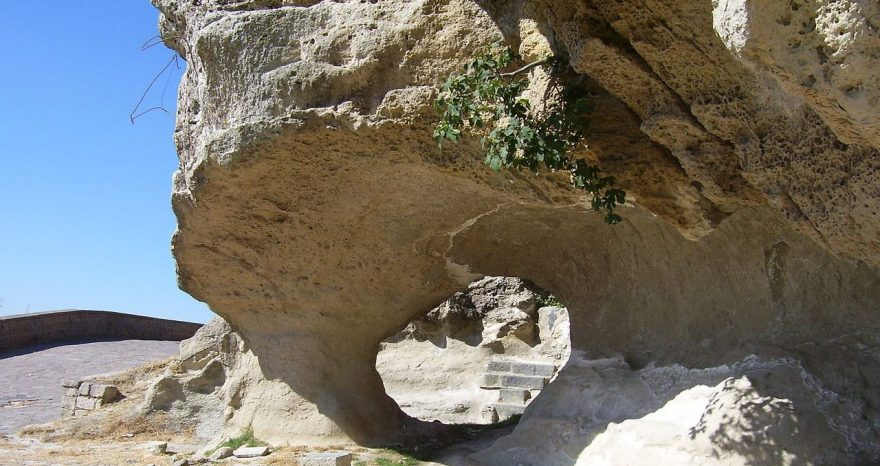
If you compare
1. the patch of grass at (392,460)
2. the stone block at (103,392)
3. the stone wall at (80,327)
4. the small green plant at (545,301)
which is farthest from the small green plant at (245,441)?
the stone wall at (80,327)

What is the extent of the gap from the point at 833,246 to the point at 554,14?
186cm

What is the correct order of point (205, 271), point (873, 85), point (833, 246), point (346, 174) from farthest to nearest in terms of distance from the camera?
point (205, 271) → point (346, 174) → point (833, 246) → point (873, 85)

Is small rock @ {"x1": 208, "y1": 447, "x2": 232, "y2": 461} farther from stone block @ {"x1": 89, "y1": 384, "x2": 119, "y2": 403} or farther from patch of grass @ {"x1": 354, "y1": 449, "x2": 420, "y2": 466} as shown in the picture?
stone block @ {"x1": 89, "y1": 384, "x2": 119, "y2": 403}

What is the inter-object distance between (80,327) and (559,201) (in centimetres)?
1320

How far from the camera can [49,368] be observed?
13.1 metres

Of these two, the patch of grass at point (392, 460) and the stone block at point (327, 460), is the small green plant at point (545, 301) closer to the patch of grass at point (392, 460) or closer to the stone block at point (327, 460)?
the patch of grass at point (392, 460)

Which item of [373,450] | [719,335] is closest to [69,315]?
[373,450]

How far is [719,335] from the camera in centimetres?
554

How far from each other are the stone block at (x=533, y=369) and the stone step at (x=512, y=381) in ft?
0.35

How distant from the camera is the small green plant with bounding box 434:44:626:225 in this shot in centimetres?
463

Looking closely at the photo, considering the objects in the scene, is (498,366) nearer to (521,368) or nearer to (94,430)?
(521,368)

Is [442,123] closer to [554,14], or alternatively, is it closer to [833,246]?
[554,14]

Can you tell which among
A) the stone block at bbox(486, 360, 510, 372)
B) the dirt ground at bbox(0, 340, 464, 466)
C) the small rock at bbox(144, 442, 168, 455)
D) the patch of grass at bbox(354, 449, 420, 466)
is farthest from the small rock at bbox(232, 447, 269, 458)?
the stone block at bbox(486, 360, 510, 372)

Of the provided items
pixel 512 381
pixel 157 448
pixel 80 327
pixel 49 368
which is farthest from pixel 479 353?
pixel 80 327
